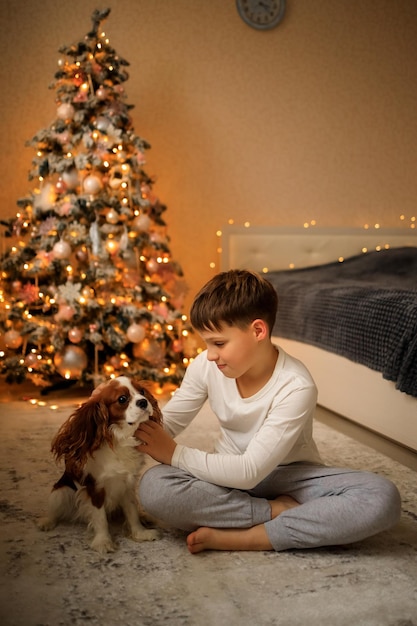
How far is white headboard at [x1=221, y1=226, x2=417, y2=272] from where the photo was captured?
4.30 meters

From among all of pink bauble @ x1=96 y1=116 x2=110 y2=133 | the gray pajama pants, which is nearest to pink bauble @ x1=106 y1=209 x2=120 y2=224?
pink bauble @ x1=96 y1=116 x2=110 y2=133

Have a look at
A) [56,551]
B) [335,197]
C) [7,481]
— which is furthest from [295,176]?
[56,551]

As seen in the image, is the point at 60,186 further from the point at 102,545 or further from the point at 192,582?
the point at 192,582

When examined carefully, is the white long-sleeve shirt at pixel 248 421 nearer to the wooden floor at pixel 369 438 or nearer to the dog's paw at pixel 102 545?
the dog's paw at pixel 102 545

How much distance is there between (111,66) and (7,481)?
217cm

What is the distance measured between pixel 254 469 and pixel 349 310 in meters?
1.35

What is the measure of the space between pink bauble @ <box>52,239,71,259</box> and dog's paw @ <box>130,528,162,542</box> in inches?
74.5

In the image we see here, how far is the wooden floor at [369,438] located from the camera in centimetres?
238

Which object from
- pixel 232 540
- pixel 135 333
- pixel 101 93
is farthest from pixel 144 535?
pixel 101 93

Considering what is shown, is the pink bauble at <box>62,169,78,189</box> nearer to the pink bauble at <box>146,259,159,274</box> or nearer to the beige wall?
the pink bauble at <box>146,259,159,274</box>

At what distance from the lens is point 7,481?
6.91 feet

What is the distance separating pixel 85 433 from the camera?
157cm

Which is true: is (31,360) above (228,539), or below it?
above

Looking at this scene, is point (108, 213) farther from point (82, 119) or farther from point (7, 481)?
point (7, 481)
